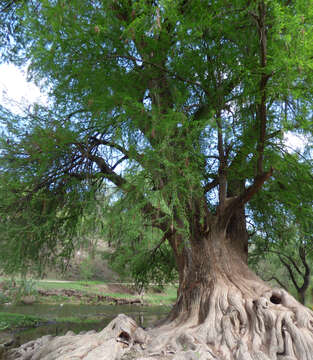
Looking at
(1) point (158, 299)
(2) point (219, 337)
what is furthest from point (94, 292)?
(2) point (219, 337)

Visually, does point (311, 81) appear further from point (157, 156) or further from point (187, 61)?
point (157, 156)

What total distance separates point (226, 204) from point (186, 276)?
1785 millimetres

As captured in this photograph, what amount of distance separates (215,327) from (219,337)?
0.72ft

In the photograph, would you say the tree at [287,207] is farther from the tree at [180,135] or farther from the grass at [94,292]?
the grass at [94,292]

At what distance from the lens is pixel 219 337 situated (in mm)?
4957

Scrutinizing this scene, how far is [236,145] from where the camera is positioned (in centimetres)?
630

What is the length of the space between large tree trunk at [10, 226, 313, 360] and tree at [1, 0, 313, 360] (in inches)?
1.0

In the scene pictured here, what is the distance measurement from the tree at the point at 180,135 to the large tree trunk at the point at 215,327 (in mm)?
26

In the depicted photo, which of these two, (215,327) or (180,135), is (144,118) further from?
(215,327)

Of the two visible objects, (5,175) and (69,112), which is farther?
(69,112)

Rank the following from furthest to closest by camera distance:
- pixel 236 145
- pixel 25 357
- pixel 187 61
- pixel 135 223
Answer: pixel 236 145 → pixel 187 61 → pixel 25 357 → pixel 135 223

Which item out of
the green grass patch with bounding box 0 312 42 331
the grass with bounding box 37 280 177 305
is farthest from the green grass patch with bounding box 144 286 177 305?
the green grass patch with bounding box 0 312 42 331

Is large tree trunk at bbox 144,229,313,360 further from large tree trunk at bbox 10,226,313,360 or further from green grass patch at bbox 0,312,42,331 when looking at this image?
green grass patch at bbox 0,312,42,331

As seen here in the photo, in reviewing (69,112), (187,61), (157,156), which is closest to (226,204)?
(157,156)
